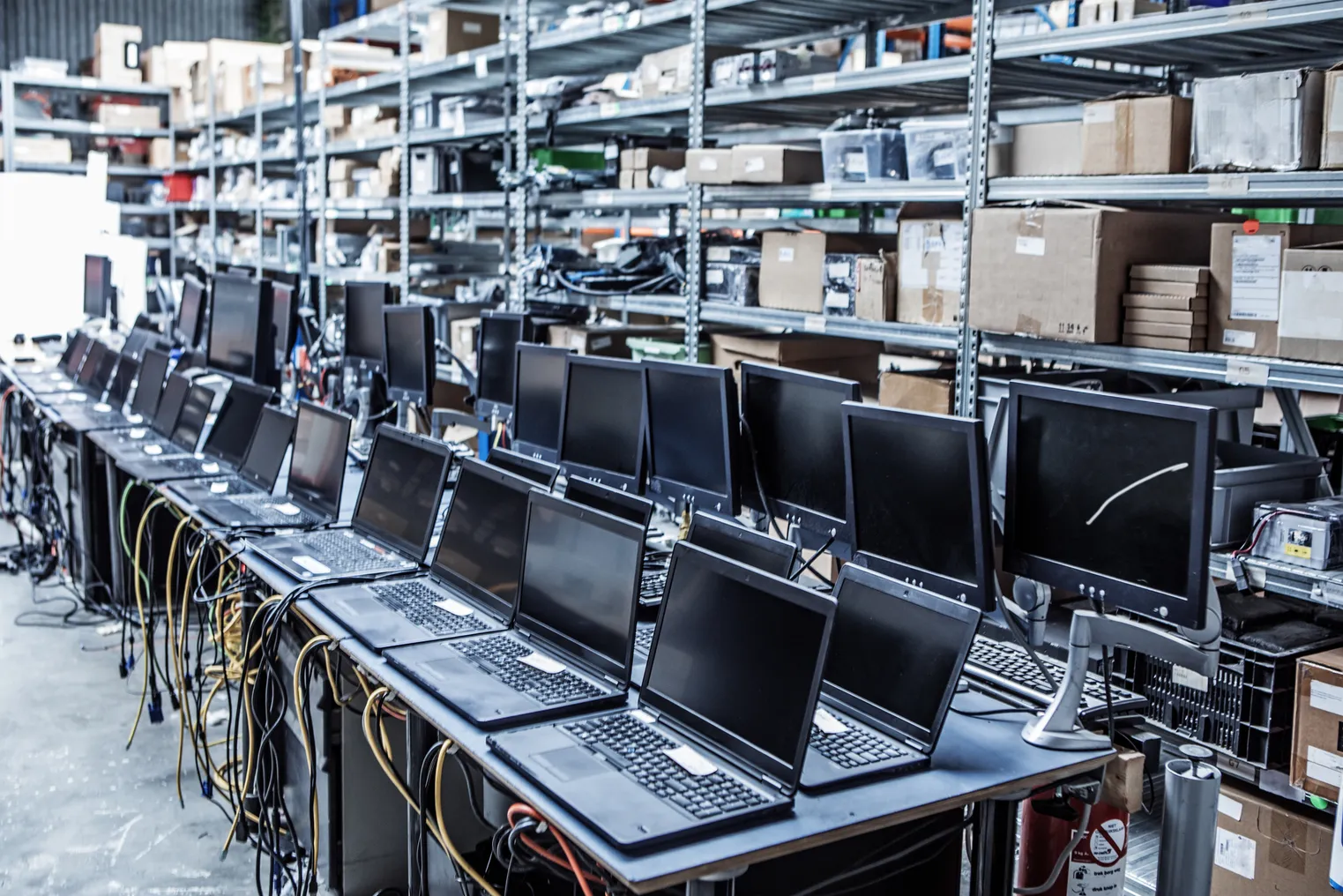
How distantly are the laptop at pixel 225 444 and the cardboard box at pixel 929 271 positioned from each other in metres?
2.06

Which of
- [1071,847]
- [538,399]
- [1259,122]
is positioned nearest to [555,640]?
[1071,847]

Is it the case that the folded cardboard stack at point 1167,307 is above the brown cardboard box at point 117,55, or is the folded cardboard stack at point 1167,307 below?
below

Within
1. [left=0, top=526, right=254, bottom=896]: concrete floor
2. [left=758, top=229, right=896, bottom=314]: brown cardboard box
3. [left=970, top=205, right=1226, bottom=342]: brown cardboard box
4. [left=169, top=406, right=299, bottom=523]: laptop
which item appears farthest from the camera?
[left=758, top=229, right=896, bottom=314]: brown cardboard box

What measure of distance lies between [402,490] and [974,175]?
5.51 ft

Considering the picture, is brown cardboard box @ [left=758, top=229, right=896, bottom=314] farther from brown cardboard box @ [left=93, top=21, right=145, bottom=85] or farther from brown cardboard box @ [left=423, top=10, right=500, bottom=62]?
brown cardboard box @ [left=93, top=21, right=145, bottom=85]

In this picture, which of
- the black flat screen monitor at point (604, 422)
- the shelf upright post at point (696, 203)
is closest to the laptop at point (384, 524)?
the black flat screen monitor at point (604, 422)

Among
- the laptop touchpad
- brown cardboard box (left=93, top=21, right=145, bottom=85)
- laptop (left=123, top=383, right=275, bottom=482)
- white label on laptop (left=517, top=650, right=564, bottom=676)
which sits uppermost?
brown cardboard box (left=93, top=21, right=145, bottom=85)

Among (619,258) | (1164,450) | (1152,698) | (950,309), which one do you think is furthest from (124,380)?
(1164,450)

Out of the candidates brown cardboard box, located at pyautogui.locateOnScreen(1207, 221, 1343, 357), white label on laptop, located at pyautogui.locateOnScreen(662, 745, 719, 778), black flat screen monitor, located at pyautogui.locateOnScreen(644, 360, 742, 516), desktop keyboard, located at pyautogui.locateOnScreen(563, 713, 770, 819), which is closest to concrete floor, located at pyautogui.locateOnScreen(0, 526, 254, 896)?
black flat screen monitor, located at pyautogui.locateOnScreen(644, 360, 742, 516)

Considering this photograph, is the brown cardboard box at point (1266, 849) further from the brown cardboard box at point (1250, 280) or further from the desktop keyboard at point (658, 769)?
the desktop keyboard at point (658, 769)

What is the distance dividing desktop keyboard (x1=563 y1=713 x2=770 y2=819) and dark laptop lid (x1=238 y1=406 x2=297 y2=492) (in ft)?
7.24

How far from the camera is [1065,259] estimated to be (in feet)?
9.94

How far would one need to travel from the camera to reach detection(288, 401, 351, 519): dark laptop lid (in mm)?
3467

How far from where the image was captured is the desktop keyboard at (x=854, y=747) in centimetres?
180
